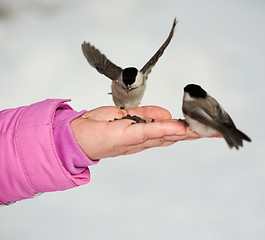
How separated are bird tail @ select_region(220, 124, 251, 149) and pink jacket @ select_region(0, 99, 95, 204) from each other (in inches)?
17.8

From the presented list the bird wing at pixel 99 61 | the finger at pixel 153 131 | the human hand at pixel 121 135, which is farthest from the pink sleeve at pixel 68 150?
the bird wing at pixel 99 61

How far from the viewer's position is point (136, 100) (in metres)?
1.97

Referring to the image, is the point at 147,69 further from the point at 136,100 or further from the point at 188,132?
the point at 188,132

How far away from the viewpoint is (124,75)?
1.86 m

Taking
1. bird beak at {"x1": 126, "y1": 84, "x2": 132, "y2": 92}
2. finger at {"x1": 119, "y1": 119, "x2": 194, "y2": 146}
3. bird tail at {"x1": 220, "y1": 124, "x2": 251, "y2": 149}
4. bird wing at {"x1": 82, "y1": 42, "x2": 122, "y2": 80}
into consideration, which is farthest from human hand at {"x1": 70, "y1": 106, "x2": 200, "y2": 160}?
bird wing at {"x1": 82, "y1": 42, "x2": 122, "y2": 80}

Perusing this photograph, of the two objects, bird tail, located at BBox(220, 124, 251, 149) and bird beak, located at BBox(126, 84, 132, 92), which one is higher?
bird beak, located at BBox(126, 84, 132, 92)

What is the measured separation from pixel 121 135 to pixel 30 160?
27 centimetres

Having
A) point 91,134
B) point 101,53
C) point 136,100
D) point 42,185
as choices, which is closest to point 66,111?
point 91,134

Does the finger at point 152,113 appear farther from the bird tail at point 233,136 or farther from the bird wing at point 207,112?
the bird tail at point 233,136

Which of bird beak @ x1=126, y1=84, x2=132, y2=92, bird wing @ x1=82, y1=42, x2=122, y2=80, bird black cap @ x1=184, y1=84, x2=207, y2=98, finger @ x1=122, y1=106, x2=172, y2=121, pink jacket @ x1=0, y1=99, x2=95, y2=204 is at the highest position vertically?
bird wing @ x1=82, y1=42, x2=122, y2=80

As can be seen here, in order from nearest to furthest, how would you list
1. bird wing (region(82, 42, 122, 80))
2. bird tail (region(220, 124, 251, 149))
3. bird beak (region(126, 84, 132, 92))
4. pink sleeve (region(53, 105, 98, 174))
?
bird tail (region(220, 124, 251, 149)) → pink sleeve (region(53, 105, 98, 174)) → bird beak (region(126, 84, 132, 92)) → bird wing (region(82, 42, 122, 80))

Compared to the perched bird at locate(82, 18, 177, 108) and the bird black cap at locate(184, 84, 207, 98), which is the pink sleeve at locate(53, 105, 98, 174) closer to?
the bird black cap at locate(184, 84, 207, 98)

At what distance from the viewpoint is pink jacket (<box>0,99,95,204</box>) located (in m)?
1.03

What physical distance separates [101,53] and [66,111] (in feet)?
3.41
